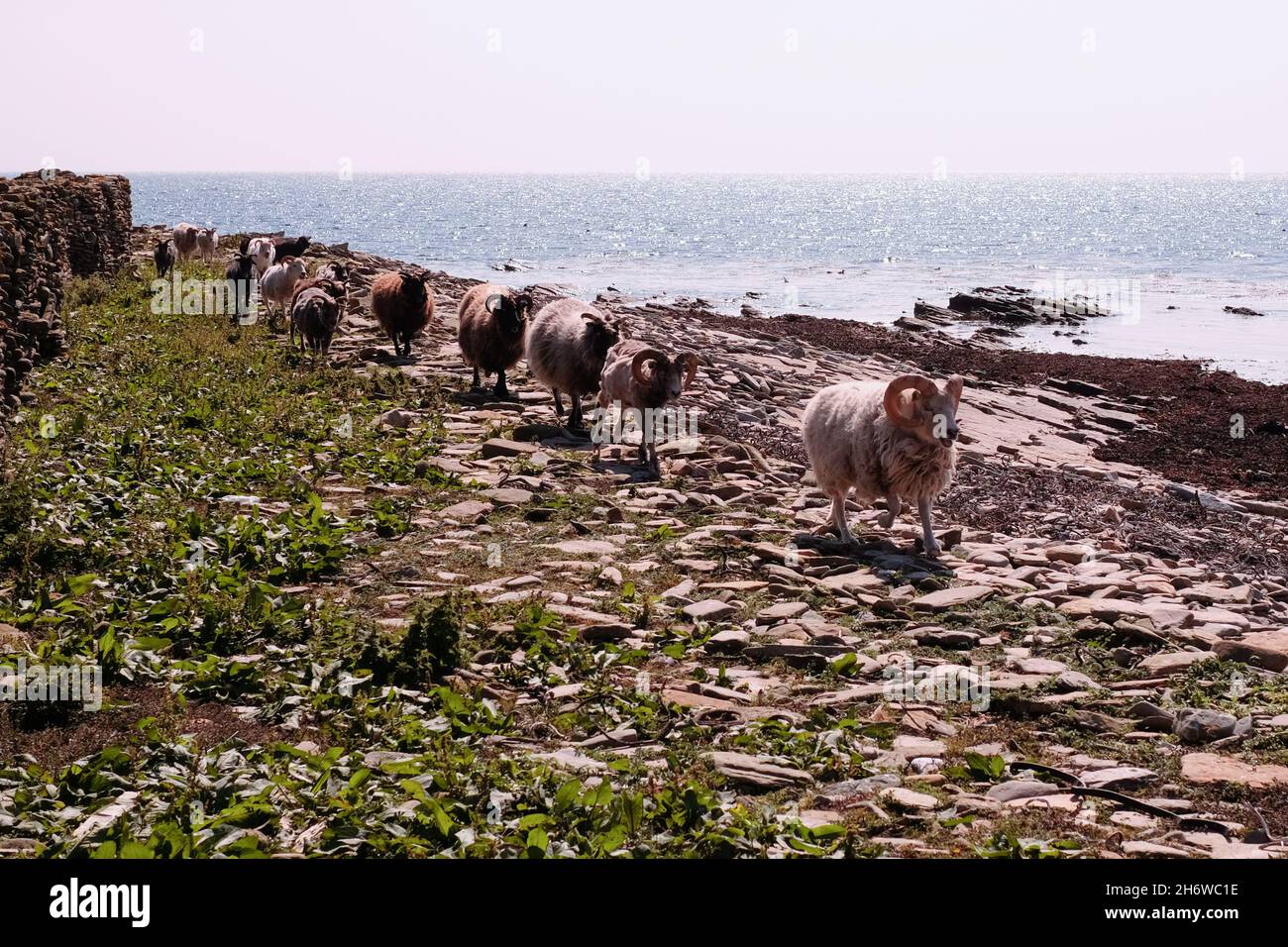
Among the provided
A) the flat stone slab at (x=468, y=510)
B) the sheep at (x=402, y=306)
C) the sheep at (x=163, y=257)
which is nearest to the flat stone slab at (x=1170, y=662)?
the flat stone slab at (x=468, y=510)

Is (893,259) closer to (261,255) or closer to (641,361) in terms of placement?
(261,255)

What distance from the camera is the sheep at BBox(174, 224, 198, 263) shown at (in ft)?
122

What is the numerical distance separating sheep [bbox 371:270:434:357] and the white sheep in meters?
8.21

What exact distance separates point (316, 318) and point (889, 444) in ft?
44.8

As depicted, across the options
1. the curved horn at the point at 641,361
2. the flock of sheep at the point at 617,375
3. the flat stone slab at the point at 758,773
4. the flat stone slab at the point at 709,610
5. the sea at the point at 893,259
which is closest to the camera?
the flat stone slab at the point at 758,773

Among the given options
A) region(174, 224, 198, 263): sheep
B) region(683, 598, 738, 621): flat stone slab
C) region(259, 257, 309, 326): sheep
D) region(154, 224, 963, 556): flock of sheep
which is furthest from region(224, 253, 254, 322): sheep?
region(683, 598, 738, 621): flat stone slab

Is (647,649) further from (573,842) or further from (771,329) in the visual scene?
(771,329)

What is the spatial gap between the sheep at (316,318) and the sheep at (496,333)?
10.8 feet

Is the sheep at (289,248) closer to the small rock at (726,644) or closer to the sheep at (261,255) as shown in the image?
the sheep at (261,255)

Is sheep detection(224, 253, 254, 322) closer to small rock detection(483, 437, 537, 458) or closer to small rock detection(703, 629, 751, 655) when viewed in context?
small rock detection(483, 437, 537, 458)

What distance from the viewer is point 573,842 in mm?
5531

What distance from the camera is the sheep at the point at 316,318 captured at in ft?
70.9

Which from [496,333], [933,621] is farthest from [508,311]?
[933,621]

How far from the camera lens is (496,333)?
19594 mm
